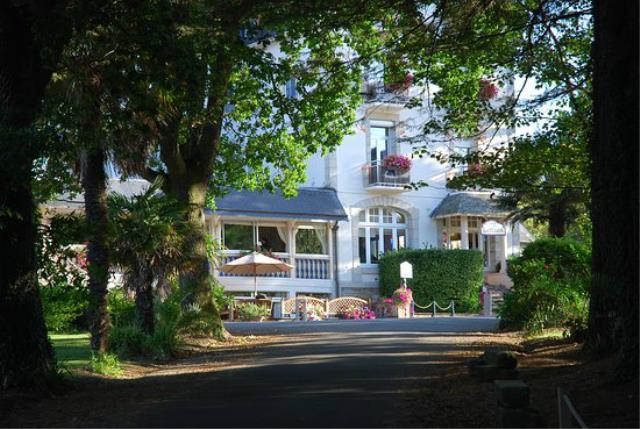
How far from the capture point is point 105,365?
1306 cm

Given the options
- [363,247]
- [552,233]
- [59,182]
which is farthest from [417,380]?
[363,247]

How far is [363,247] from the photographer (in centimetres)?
4050

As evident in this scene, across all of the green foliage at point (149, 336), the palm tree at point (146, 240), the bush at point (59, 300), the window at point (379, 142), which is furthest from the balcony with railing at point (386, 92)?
the bush at point (59, 300)

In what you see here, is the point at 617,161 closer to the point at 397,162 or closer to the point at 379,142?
the point at 397,162

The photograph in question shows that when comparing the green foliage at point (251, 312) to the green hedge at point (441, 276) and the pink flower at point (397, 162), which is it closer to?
the green hedge at point (441, 276)

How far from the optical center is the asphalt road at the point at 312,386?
8.26 m

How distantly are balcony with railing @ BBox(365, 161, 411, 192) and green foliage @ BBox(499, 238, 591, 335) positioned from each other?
61.6ft

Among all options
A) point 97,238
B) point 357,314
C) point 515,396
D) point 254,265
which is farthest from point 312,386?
point 357,314

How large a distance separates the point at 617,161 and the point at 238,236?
29.3 meters

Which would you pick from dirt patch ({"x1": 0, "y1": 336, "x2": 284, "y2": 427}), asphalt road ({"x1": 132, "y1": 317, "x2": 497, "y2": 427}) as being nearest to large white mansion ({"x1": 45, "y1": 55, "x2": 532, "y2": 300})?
asphalt road ({"x1": 132, "y1": 317, "x2": 497, "y2": 427})

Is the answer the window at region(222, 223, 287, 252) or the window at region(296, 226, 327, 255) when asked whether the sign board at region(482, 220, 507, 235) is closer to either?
the window at region(296, 226, 327, 255)

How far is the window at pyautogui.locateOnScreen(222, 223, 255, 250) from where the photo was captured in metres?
38.3

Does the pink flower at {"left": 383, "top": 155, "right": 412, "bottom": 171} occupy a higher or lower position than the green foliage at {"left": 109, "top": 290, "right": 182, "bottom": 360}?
higher

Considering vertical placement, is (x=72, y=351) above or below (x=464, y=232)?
below
